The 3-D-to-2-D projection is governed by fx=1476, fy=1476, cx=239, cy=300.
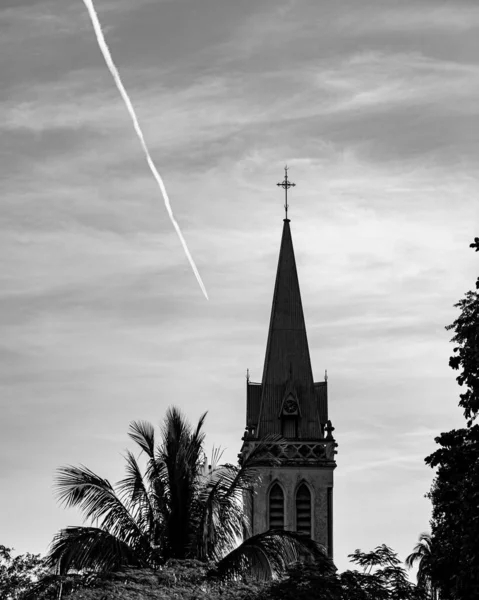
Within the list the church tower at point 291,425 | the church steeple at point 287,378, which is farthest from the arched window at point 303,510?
the church steeple at point 287,378

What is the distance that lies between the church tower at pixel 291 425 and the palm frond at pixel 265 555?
5699 cm

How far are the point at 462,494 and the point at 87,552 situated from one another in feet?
28.6

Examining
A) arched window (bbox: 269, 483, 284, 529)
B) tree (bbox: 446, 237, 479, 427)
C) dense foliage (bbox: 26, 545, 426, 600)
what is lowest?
dense foliage (bbox: 26, 545, 426, 600)

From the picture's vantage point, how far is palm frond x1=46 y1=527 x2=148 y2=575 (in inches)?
1319

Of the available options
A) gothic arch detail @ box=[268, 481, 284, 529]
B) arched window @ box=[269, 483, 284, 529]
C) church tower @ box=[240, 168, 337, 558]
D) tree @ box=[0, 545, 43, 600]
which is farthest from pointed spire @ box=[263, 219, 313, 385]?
tree @ box=[0, 545, 43, 600]

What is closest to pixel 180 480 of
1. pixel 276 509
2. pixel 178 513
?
pixel 178 513

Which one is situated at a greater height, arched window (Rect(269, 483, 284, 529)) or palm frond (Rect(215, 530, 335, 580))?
arched window (Rect(269, 483, 284, 529))

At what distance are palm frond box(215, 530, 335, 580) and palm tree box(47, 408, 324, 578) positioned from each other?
0.08ft

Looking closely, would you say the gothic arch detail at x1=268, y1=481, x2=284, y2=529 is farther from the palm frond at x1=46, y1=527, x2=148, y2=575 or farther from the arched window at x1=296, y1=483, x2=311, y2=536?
the palm frond at x1=46, y1=527, x2=148, y2=575

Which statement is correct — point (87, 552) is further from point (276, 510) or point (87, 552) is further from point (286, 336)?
point (286, 336)

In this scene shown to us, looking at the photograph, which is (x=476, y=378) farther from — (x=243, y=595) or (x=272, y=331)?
(x=272, y=331)

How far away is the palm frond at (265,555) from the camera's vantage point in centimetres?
3391

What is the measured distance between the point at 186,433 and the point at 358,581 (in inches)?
235

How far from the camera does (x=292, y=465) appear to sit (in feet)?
307
